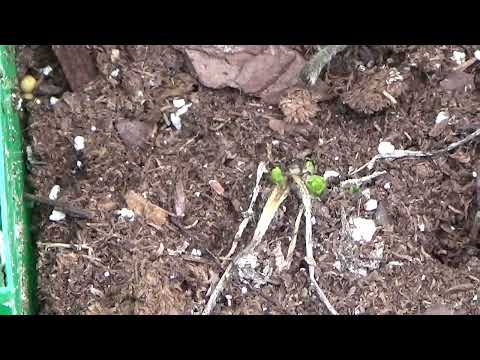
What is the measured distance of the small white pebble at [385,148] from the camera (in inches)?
88.0

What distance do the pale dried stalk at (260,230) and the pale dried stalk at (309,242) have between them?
48 millimetres

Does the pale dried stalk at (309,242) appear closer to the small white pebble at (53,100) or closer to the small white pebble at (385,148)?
the small white pebble at (385,148)

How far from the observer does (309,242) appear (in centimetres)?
214

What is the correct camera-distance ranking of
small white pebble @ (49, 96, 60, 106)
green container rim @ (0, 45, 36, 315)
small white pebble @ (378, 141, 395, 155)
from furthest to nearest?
1. small white pebble @ (49, 96, 60, 106)
2. small white pebble @ (378, 141, 395, 155)
3. green container rim @ (0, 45, 36, 315)

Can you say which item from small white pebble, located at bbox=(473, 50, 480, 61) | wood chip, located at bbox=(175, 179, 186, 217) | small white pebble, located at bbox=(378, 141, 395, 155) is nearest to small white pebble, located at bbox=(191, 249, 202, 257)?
wood chip, located at bbox=(175, 179, 186, 217)

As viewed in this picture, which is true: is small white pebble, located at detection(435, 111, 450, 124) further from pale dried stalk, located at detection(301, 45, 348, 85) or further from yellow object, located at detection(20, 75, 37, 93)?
yellow object, located at detection(20, 75, 37, 93)

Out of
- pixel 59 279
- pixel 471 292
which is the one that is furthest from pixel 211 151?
pixel 471 292

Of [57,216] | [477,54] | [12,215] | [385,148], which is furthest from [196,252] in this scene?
[477,54]

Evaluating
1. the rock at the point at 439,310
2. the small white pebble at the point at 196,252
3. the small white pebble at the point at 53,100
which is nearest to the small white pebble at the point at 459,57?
the rock at the point at 439,310

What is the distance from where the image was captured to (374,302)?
211 cm

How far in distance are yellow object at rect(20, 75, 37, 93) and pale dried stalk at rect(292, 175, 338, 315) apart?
0.92 meters

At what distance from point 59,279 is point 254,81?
879 mm

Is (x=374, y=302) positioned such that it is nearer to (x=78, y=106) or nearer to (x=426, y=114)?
(x=426, y=114)

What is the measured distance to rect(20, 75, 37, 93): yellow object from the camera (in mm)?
2344
